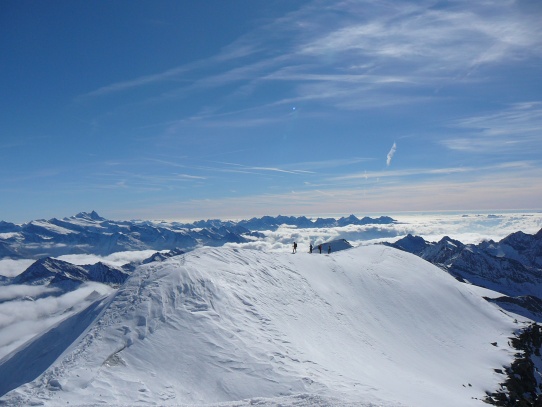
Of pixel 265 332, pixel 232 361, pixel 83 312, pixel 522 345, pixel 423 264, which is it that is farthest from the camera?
pixel 423 264

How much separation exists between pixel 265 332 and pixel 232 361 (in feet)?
21.1

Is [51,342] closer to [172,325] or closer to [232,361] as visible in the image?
[172,325]

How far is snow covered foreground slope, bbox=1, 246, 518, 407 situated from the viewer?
20859 mm

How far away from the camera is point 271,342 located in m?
28.8

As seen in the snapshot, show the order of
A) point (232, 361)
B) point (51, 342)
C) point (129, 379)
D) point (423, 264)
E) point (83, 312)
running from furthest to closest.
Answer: point (423, 264) → point (83, 312) → point (51, 342) → point (232, 361) → point (129, 379)

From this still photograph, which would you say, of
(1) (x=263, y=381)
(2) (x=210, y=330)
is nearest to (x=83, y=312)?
(2) (x=210, y=330)

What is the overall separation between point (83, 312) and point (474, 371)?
5201cm

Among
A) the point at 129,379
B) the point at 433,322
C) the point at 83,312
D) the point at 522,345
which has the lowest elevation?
the point at 522,345

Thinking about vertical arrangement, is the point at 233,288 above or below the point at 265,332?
above

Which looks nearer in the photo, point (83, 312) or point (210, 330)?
point (210, 330)

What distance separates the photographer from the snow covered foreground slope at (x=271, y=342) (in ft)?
68.4

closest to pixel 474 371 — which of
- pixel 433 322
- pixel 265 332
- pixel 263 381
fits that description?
pixel 433 322

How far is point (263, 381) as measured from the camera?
73.9 feet

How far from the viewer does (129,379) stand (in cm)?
2111
